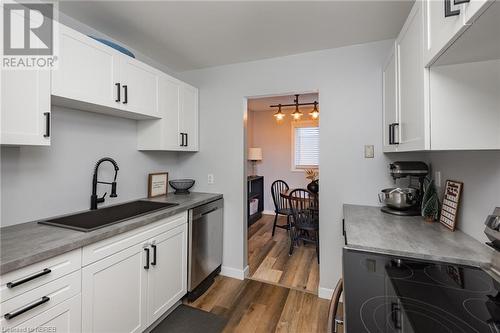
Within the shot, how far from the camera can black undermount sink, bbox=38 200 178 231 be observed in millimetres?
1514

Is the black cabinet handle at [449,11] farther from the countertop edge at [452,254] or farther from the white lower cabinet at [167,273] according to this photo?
the white lower cabinet at [167,273]

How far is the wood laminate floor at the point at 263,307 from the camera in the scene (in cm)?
182

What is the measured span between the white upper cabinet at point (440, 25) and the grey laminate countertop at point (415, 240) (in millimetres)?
901

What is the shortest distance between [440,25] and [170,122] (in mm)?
2117

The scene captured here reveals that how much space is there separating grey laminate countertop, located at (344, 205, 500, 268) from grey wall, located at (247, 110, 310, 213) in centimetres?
351

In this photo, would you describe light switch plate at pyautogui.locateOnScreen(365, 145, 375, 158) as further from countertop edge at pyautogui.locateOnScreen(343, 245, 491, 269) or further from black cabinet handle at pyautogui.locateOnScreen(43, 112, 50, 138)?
black cabinet handle at pyautogui.locateOnScreen(43, 112, 50, 138)

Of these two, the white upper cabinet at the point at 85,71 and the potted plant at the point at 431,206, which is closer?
the white upper cabinet at the point at 85,71

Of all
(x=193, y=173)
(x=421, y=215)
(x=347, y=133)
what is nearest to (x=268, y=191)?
(x=193, y=173)

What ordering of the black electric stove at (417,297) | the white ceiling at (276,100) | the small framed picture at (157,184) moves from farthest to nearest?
the white ceiling at (276,100), the small framed picture at (157,184), the black electric stove at (417,297)

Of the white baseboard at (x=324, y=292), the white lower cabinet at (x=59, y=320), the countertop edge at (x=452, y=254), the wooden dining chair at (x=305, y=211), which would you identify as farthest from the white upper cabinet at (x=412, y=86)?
the white lower cabinet at (x=59, y=320)

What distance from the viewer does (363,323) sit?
64cm

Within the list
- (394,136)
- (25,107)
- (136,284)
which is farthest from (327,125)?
(25,107)

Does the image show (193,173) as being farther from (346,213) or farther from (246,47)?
(346,213)

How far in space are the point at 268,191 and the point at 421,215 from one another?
12.4 ft
